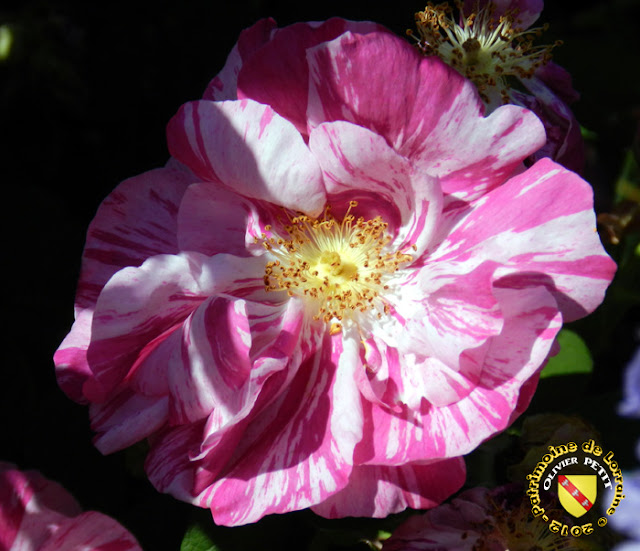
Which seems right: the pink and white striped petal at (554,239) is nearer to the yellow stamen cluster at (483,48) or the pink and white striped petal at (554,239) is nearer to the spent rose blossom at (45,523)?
the yellow stamen cluster at (483,48)

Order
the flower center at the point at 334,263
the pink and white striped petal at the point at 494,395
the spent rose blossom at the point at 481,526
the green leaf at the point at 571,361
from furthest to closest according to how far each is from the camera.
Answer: the green leaf at the point at 571,361 → the flower center at the point at 334,263 → the spent rose blossom at the point at 481,526 → the pink and white striped petal at the point at 494,395

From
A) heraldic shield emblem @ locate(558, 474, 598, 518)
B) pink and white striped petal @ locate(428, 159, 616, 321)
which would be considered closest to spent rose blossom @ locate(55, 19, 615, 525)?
pink and white striped petal @ locate(428, 159, 616, 321)

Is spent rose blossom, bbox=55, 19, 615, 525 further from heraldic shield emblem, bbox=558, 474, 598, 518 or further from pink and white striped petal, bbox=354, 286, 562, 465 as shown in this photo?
heraldic shield emblem, bbox=558, 474, 598, 518

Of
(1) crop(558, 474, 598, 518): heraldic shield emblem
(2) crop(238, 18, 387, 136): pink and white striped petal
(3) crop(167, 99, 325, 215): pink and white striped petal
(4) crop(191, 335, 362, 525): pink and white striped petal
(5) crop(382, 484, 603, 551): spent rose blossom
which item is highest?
(2) crop(238, 18, 387, 136): pink and white striped petal

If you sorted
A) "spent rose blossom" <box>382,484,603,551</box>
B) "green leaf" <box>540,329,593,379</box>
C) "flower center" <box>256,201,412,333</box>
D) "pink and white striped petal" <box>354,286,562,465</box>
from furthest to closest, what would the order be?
"green leaf" <box>540,329,593,379</box> < "flower center" <box>256,201,412,333</box> < "spent rose blossom" <box>382,484,603,551</box> < "pink and white striped petal" <box>354,286,562,465</box>

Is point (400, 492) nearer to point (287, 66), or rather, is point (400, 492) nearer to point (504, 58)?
point (287, 66)

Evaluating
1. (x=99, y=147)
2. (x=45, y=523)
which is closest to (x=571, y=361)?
(x=45, y=523)

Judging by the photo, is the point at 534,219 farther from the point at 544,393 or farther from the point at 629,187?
the point at 544,393

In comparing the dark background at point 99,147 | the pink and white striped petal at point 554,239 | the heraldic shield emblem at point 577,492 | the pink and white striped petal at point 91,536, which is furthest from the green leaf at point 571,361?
the pink and white striped petal at point 91,536
